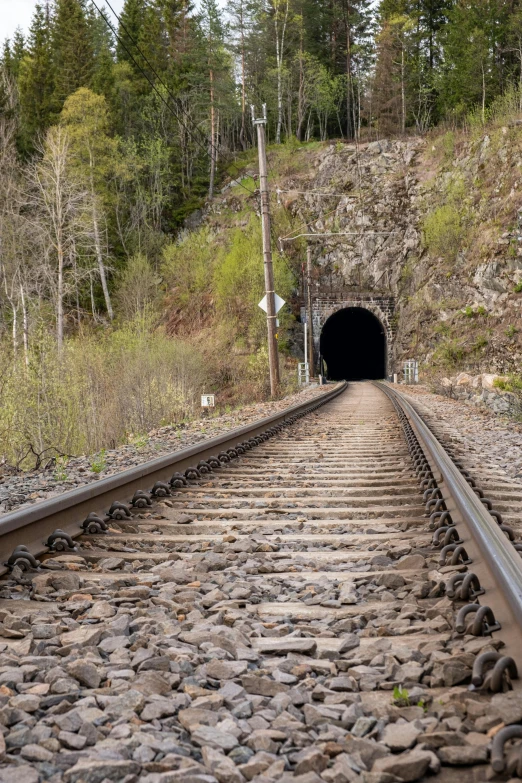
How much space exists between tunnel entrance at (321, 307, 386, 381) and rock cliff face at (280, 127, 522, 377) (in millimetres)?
3405

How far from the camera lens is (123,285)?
41.7m

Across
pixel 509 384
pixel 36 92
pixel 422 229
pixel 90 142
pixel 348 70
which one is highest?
pixel 348 70

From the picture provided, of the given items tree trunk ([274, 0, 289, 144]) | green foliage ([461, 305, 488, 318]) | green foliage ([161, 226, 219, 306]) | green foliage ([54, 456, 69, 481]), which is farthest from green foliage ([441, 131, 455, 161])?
green foliage ([54, 456, 69, 481])

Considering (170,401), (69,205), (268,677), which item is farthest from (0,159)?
(268,677)

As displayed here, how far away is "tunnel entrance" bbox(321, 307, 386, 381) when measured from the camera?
46.1 meters

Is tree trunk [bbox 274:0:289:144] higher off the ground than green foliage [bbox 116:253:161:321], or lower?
higher

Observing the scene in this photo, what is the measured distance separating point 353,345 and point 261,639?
5355cm

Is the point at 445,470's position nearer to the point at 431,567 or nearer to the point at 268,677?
the point at 431,567

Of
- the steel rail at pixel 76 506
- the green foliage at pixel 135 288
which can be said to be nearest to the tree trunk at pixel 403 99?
the green foliage at pixel 135 288

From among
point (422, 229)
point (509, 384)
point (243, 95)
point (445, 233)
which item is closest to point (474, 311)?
point (445, 233)

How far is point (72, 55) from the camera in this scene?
4706 cm

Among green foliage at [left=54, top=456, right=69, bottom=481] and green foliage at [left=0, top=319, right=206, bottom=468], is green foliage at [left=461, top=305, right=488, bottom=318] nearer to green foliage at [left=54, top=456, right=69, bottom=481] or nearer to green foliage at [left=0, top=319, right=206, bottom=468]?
green foliage at [left=0, top=319, right=206, bottom=468]

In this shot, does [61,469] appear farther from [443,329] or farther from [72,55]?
[72,55]

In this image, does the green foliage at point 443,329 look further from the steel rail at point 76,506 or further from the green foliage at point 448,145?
the steel rail at point 76,506
